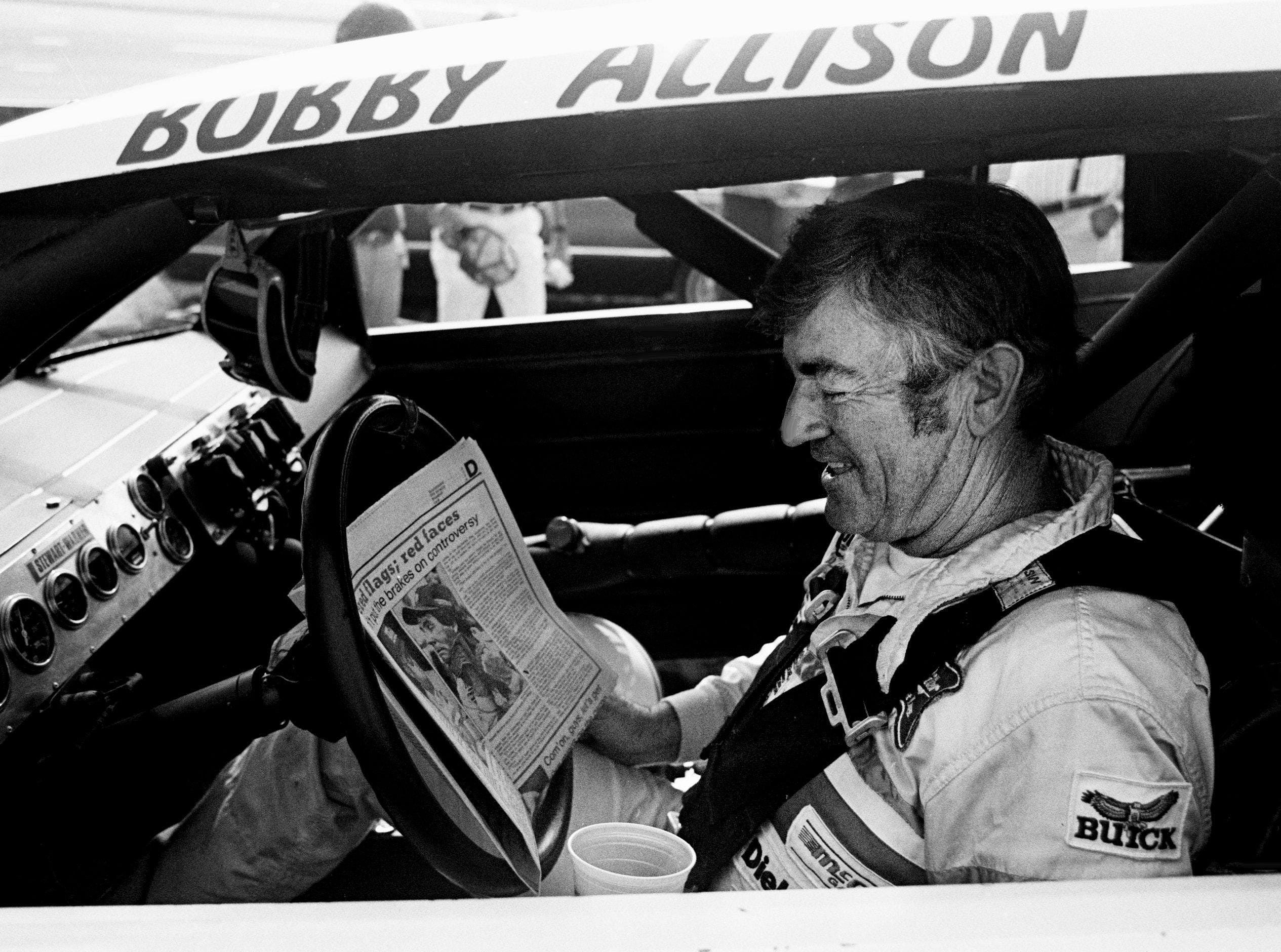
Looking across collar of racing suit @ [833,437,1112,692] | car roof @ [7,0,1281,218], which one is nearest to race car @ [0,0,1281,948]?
car roof @ [7,0,1281,218]

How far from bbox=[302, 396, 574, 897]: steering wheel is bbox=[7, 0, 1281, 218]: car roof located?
0.84 feet

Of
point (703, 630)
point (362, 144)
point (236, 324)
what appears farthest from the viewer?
point (703, 630)

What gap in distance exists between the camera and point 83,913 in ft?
2.51

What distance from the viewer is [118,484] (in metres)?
1.62

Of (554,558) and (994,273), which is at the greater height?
(994,273)

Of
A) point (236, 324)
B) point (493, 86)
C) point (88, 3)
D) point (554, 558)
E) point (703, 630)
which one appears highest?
point (88, 3)

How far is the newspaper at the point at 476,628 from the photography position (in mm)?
1087

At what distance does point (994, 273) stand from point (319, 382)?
1.55 m

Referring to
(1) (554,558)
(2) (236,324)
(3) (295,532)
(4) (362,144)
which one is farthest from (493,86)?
(3) (295,532)

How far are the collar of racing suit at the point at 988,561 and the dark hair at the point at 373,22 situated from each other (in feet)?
4.00

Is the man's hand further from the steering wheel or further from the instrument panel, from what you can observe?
the instrument panel

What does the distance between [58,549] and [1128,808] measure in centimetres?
118

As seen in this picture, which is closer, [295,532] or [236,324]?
[236,324]

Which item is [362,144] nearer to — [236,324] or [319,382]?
[236,324]
